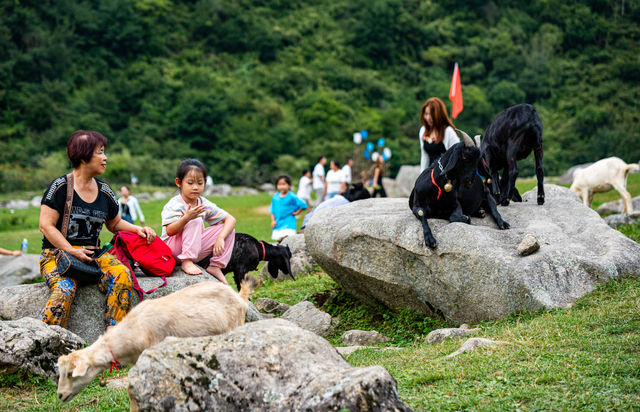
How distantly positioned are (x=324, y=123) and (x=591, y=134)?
24748 mm

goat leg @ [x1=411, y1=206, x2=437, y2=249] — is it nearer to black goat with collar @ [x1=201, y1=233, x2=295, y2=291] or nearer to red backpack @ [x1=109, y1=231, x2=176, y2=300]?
black goat with collar @ [x1=201, y1=233, x2=295, y2=291]

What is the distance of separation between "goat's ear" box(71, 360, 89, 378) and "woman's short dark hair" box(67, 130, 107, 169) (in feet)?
8.99

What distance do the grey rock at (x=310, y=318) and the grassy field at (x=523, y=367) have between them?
0.38 meters

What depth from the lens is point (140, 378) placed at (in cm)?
389

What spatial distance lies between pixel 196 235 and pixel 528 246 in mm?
4078

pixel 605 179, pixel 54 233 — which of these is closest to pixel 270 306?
pixel 54 233

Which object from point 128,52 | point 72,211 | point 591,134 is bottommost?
point 591,134

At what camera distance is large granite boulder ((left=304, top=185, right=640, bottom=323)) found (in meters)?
7.52

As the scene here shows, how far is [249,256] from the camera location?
952 cm

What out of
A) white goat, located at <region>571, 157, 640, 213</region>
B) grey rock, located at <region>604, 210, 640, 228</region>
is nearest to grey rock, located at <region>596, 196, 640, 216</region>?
white goat, located at <region>571, 157, 640, 213</region>

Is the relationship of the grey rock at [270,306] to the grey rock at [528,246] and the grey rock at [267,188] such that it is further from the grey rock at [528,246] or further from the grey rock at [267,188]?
the grey rock at [267,188]

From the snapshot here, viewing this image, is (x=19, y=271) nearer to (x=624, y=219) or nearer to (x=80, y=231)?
(x=80, y=231)

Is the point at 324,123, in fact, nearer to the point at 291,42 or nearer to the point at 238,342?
the point at 291,42

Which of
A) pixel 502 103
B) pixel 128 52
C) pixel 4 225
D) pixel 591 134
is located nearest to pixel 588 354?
pixel 4 225
